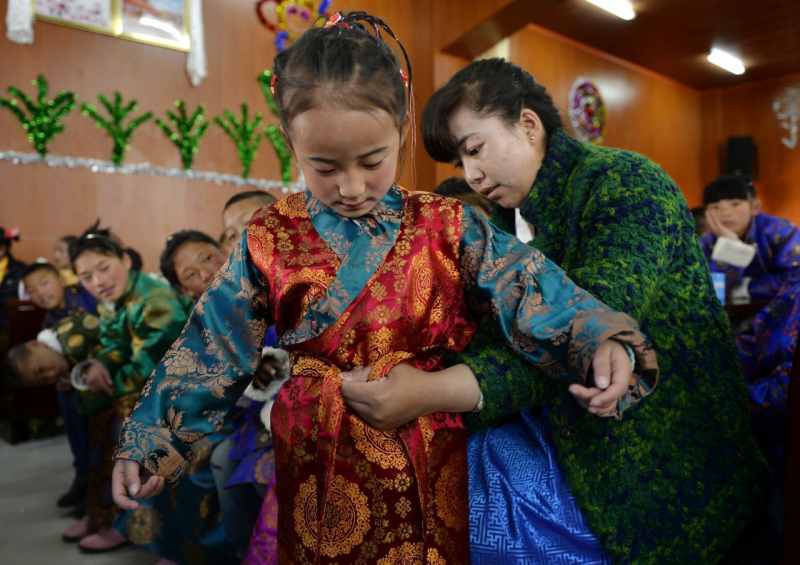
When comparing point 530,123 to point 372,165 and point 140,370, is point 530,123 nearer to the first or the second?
point 372,165

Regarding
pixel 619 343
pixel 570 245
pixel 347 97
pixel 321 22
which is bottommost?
pixel 619 343

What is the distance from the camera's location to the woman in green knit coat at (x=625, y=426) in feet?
3.29

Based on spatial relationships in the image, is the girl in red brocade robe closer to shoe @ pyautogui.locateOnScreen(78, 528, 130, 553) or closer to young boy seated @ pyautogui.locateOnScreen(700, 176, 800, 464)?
young boy seated @ pyautogui.locateOnScreen(700, 176, 800, 464)

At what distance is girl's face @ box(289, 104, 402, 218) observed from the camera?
0.88 metres

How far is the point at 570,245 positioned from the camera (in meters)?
1.14

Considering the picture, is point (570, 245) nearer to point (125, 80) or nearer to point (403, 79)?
point (403, 79)

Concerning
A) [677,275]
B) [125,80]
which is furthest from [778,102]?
[677,275]

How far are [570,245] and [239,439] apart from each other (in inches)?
44.8

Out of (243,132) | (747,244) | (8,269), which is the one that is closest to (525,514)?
(747,244)

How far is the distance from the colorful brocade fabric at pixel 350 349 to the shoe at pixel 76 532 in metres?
2.04

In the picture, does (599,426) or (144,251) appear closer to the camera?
(599,426)

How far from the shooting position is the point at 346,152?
0.89m

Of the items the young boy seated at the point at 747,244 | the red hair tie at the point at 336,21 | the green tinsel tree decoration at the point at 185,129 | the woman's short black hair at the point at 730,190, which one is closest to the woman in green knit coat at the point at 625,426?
the red hair tie at the point at 336,21

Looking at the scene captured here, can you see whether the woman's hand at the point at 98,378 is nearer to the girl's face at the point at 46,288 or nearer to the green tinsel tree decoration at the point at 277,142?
the girl's face at the point at 46,288
